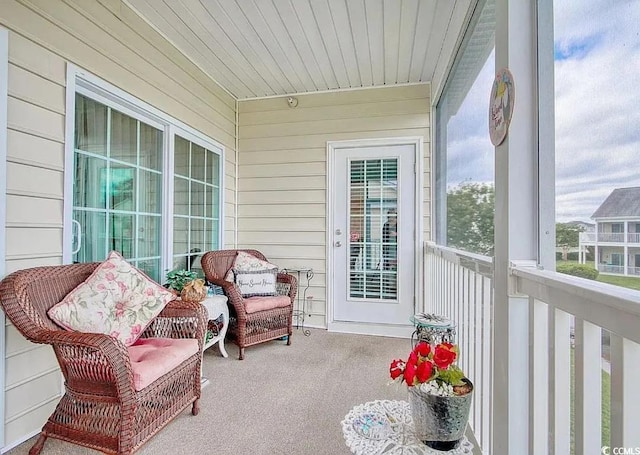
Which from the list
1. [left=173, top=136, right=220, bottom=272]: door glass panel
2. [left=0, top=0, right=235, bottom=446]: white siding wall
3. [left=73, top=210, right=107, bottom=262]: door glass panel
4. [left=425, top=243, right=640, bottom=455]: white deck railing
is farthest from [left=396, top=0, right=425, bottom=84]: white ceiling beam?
[left=73, top=210, right=107, bottom=262]: door glass panel

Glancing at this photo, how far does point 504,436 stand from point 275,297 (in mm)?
2295

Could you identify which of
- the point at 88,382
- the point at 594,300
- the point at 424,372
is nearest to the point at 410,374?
the point at 424,372

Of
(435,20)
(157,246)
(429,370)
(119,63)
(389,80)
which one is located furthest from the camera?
(389,80)

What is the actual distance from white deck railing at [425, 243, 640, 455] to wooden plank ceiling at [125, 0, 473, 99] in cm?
202

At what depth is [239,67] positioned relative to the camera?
332 cm

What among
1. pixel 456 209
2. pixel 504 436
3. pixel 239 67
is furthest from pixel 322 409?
pixel 239 67

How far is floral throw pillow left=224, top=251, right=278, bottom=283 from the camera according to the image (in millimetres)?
3207

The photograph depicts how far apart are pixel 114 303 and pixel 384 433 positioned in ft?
5.04

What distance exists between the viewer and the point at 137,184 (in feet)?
8.63

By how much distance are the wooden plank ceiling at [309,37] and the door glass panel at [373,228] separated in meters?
0.99

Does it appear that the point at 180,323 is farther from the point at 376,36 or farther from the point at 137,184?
the point at 376,36

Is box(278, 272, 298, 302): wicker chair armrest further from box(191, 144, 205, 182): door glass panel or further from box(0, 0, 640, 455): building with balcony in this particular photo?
box(191, 144, 205, 182): door glass panel

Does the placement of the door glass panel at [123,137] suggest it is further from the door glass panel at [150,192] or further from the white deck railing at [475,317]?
the white deck railing at [475,317]

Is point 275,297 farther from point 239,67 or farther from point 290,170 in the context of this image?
point 239,67
